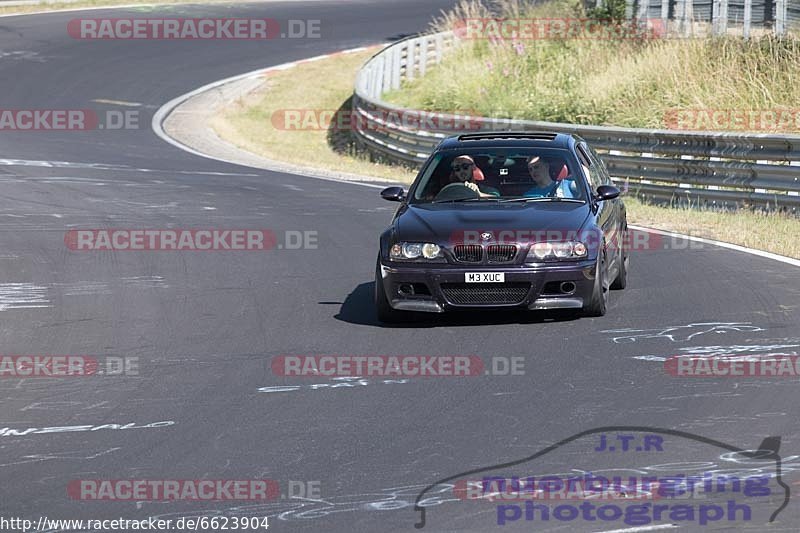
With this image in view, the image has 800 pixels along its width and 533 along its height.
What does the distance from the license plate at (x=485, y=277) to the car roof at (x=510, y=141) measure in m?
1.84

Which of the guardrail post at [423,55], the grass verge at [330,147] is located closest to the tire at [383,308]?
the grass verge at [330,147]

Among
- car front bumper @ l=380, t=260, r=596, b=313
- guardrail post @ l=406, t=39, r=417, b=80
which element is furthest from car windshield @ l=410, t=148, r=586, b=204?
guardrail post @ l=406, t=39, r=417, b=80

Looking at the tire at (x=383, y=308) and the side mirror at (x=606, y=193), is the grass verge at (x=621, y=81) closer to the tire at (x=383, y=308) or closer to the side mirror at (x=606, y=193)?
the side mirror at (x=606, y=193)

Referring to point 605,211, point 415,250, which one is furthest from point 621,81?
point 415,250

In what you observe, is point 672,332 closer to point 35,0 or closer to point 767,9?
point 767,9

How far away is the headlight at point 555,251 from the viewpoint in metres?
10.3

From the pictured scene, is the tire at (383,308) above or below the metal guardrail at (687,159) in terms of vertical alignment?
above

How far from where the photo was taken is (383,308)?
34.6 ft

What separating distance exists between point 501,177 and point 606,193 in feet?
3.02

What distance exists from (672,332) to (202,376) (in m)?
3.48

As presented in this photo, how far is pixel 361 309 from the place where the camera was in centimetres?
1146

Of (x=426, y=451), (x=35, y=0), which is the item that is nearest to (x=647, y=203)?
(x=426, y=451)

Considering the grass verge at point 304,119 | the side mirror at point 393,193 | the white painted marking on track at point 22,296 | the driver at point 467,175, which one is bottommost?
the grass verge at point 304,119

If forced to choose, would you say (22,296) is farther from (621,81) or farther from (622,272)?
(621,81)
